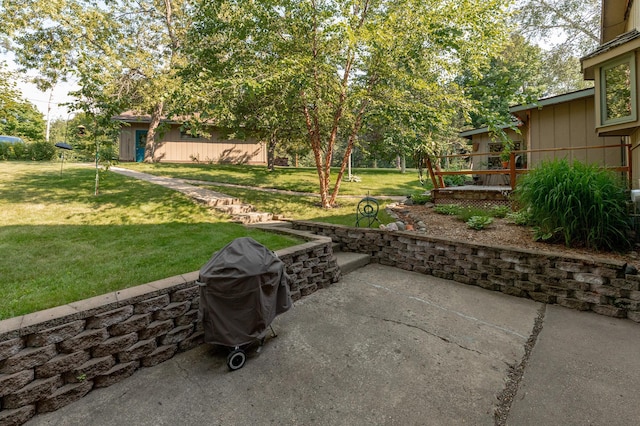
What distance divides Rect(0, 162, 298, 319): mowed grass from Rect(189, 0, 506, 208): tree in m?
2.88

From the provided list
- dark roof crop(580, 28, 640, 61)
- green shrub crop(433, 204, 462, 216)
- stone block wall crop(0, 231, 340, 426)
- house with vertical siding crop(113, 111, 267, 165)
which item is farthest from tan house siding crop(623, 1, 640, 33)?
house with vertical siding crop(113, 111, 267, 165)

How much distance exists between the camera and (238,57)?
Result: 7734 millimetres

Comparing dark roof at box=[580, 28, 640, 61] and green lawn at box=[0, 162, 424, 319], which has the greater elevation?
dark roof at box=[580, 28, 640, 61]

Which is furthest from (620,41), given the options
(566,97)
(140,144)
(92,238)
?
(140,144)

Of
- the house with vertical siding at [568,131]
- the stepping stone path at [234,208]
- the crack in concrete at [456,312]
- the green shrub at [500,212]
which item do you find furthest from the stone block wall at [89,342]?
the house with vertical siding at [568,131]

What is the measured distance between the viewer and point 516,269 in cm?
470

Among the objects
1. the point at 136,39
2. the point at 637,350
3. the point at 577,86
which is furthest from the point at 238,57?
the point at 577,86

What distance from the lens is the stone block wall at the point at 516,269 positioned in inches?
157

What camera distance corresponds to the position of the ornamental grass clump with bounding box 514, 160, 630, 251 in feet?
15.3

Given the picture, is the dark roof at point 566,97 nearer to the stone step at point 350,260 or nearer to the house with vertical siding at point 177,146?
the stone step at point 350,260

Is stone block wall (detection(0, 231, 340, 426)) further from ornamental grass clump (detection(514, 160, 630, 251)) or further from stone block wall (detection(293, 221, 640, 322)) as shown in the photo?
ornamental grass clump (detection(514, 160, 630, 251))

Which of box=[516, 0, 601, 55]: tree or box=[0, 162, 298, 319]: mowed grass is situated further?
box=[516, 0, 601, 55]: tree

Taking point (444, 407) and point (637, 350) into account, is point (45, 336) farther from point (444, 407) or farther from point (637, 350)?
point (637, 350)

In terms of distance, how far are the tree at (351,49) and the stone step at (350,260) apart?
352 centimetres
